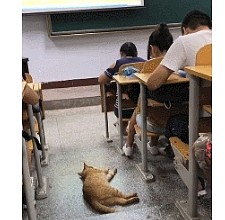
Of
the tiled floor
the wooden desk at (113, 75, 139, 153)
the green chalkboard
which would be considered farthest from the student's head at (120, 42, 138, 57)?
the green chalkboard

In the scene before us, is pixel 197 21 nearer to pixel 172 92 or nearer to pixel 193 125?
pixel 172 92

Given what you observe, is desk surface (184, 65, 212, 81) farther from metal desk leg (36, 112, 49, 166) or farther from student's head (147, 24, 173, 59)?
metal desk leg (36, 112, 49, 166)

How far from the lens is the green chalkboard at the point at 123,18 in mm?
4926

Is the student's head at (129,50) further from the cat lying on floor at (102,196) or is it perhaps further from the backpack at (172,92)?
the cat lying on floor at (102,196)

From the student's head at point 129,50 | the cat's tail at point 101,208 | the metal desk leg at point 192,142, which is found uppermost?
the student's head at point 129,50

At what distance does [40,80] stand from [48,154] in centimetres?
230

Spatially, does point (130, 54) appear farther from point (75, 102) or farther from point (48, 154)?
point (75, 102)

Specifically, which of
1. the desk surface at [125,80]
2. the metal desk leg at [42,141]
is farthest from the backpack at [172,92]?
the metal desk leg at [42,141]

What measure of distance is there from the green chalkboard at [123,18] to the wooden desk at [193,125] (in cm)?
362

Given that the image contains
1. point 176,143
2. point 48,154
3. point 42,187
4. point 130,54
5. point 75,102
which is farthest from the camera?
point 75,102

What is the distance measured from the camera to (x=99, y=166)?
8.77 feet

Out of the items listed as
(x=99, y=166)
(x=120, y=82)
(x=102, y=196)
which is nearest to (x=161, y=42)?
(x=120, y=82)
